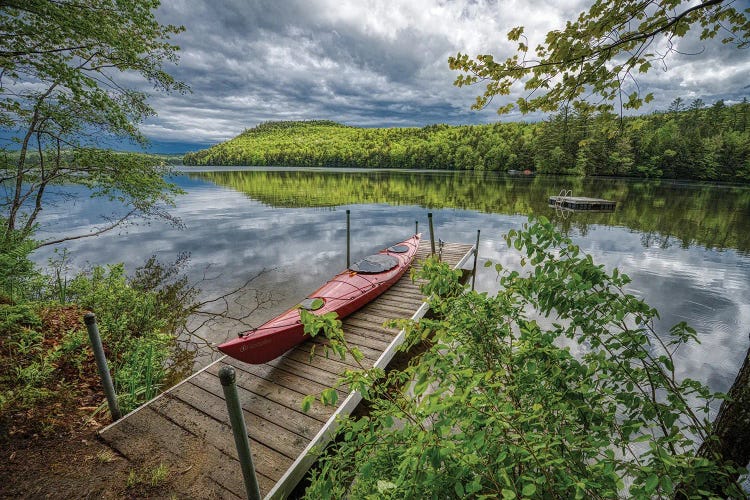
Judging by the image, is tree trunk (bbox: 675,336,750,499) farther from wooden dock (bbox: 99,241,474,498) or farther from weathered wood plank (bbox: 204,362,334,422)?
weathered wood plank (bbox: 204,362,334,422)

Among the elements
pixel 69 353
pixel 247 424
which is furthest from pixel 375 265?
pixel 69 353

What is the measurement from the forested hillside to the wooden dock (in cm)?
525

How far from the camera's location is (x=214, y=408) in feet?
16.0

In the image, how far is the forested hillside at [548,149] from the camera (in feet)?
196

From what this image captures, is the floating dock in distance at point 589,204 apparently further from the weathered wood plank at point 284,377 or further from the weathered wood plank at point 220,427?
the weathered wood plank at point 220,427

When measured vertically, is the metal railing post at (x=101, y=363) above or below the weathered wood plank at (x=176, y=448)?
above

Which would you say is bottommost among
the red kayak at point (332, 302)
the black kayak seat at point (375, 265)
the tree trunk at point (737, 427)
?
the red kayak at point (332, 302)

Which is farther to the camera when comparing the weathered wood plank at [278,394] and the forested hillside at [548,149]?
the forested hillside at [548,149]

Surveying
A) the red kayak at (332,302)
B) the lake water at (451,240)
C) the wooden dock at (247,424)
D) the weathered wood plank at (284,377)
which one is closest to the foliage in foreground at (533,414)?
the red kayak at (332,302)

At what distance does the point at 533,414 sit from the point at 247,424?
14.5 feet

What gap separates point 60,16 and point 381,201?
32510mm

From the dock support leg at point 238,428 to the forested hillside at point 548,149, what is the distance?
433cm

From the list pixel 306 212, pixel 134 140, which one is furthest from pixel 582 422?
pixel 306 212

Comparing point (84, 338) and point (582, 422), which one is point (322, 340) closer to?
point (84, 338)
